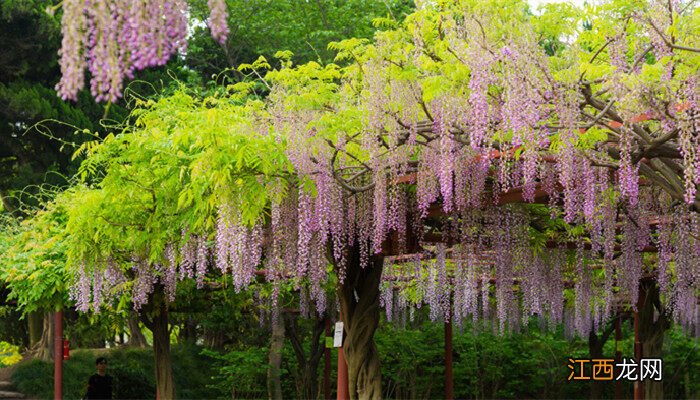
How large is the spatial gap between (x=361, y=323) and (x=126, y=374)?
8.19 m

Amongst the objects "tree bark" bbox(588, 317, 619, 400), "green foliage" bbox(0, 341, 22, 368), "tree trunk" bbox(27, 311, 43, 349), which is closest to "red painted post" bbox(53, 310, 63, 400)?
"green foliage" bbox(0, 341, 22, 368)

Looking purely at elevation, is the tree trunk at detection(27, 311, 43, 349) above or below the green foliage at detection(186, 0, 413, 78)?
below

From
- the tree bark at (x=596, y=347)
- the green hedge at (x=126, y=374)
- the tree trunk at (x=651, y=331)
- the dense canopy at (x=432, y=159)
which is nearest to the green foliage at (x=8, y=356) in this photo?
the green hedge at (x=126, y=374)

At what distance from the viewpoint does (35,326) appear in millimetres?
16641

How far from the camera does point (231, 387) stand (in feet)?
51.6

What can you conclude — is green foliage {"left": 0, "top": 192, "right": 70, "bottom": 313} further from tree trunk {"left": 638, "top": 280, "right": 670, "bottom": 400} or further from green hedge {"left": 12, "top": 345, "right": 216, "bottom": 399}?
tree trunk {"left": 638, "top": 280, "right": 670, "bottom": 400}

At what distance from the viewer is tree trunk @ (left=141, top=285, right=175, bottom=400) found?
1059cm

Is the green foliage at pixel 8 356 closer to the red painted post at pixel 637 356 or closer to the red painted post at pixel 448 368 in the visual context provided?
the red painted post at pixel 448 368

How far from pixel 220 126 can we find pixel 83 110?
9.47m

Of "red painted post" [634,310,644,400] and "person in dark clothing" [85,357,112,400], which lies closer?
"person in dark clothing" [85,357,112,400]

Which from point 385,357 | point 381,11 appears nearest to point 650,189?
point 385,357

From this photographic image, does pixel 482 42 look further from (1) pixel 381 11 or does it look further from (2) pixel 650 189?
(1) pixel 381 11

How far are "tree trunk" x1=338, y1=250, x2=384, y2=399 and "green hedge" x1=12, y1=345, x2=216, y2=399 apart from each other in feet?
22.0

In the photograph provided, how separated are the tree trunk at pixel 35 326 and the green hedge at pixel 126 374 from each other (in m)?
1.36
